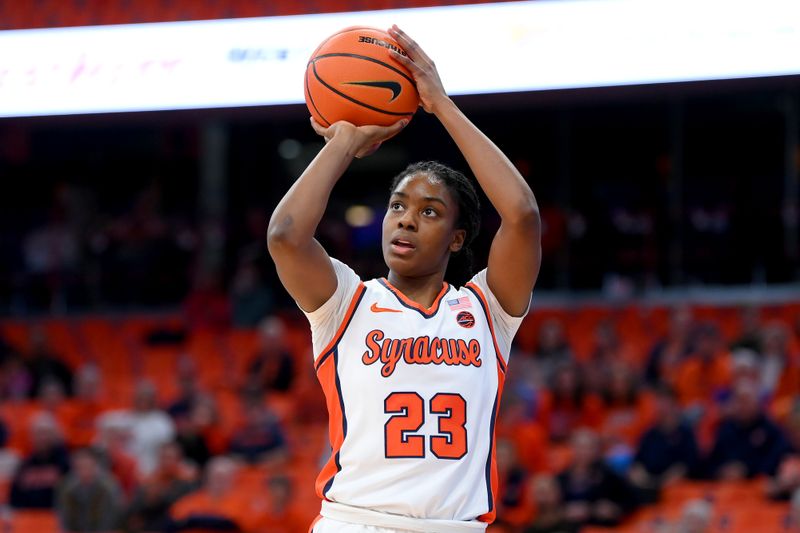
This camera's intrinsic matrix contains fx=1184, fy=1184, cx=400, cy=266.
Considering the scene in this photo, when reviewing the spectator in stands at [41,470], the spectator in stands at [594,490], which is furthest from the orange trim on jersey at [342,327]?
the spectator in stands at [41,470]

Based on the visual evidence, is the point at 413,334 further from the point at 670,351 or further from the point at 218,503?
the point at 670,351

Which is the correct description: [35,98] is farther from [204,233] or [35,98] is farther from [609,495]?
[204,233]

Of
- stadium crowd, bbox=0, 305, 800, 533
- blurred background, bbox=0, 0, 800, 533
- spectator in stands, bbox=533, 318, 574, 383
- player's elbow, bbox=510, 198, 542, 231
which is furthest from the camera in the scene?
spectator in stands, bbox=533, 318, 574, 383

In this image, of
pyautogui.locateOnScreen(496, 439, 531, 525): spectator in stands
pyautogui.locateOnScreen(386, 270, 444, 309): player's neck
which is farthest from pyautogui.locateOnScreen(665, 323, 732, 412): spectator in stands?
pyautogui.locateOnScreen(386, 270, 444, 309): player's neck

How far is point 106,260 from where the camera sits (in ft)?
48.6

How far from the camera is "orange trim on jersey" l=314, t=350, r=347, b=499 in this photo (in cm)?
331

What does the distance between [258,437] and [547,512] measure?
2.83 m

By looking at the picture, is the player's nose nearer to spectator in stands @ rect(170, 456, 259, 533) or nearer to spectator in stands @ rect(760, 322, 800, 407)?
spectator in stands @ rect(170, 456, 259, 533)

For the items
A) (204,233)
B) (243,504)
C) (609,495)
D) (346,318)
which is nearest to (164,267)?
(204,233)

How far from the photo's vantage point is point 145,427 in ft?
33.9

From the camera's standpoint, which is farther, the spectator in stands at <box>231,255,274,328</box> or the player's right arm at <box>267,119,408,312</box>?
the spectator in stands at <box>231,255,274,328</box>

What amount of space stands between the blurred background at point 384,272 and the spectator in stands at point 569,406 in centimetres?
2

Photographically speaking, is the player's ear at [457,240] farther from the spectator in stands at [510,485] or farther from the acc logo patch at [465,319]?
the spectator in stands at [510,485]

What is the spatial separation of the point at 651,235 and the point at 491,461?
444 inches
